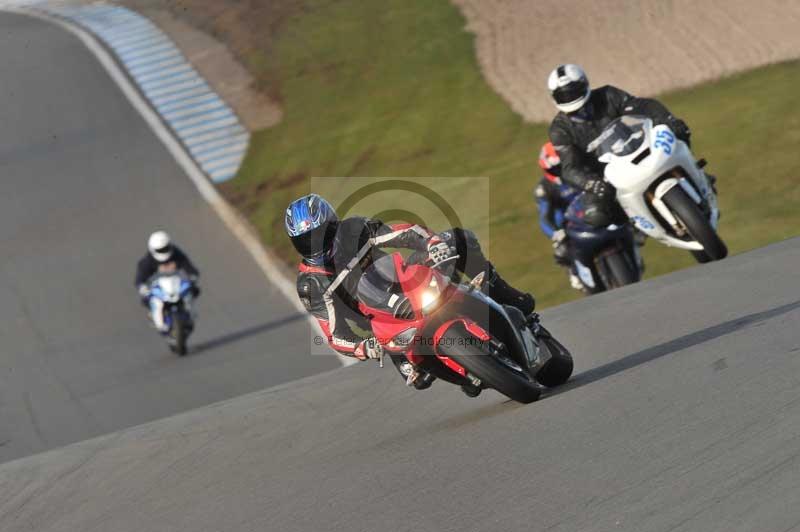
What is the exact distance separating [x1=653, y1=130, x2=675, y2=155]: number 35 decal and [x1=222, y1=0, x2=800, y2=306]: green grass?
3538 mm

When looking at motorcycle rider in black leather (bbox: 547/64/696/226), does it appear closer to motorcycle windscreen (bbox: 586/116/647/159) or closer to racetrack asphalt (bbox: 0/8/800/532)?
motorcycle windscreen (bbox: 586/116/647/159)

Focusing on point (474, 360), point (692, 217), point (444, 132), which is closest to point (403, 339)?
point (474, 360)

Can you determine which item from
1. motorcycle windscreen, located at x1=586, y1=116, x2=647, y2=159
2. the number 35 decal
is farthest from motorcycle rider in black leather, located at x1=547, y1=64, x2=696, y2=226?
the number 35 decal

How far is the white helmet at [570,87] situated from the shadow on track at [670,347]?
3.14 meters

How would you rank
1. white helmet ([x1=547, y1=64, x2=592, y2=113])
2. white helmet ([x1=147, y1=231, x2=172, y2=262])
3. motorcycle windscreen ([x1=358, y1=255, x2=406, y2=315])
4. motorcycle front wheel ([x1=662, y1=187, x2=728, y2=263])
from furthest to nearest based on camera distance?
1. white helmet ([x1=147, y1=231, x2=172, y2=262])
2. white helmet ([x1=547, y1=64, x2=592, y2=113])
3. motorcycle front wheel ([x1=662, y1=187, x2=728, y2=263])
4. motorcycle windscreen ([x1=358, y1=255, x2=406, y2=315])

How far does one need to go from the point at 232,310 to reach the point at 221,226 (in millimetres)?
3458

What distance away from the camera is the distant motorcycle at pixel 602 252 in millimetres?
11539

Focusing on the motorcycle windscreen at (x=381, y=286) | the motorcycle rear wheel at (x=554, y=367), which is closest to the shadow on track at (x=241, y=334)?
the motorcycle rear wheel at (x=554, y=367)

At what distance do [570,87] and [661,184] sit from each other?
1211 mm

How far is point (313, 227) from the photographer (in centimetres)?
681

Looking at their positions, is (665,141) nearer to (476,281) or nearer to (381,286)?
(476,281)

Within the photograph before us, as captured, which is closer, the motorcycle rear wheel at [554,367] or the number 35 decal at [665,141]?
the motorcycle rear wheel at [554,367]

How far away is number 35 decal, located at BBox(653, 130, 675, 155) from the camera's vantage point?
10227mm

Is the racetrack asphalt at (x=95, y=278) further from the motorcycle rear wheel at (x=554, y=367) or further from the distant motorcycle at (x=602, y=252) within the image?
the motorcycle rear wheel at (x=554, y=367)
